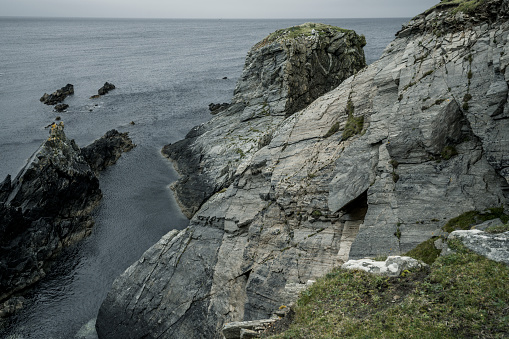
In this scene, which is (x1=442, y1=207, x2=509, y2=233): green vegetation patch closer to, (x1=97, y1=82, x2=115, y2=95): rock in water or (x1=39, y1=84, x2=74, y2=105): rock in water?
(x1=39, y1=84, x2=74, y2=105): rock in water

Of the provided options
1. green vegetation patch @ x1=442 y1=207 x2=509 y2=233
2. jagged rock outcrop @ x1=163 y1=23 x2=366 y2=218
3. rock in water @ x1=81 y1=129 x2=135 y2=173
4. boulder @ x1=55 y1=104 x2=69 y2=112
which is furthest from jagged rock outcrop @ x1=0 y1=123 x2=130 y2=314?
boulder @ x1=55 y1=104 x2=69 y2=112

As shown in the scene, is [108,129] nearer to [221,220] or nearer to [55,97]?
[55,97]

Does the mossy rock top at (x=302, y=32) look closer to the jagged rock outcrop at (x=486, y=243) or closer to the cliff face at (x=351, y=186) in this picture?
the cliff face at (x=351, y=186)

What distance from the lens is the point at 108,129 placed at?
7706cm

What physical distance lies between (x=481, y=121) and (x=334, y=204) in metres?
10.5

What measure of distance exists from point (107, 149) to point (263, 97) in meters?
29.0

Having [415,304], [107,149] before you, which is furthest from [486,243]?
[107,149]


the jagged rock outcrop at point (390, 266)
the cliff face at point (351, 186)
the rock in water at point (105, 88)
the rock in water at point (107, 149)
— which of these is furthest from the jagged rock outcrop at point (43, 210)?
the rock in water at point (105, 88)

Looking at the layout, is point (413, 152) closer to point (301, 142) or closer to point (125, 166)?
point (301, 142)

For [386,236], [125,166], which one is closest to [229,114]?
[125,166]

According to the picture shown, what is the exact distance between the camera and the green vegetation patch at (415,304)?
40.5ft

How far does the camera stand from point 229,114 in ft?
205

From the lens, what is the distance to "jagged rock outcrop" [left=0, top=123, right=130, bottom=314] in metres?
39.0

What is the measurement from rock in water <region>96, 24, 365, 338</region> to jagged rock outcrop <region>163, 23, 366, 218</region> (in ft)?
0.56
